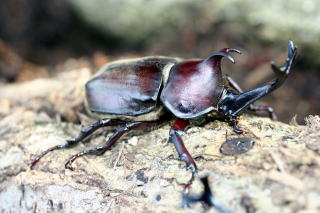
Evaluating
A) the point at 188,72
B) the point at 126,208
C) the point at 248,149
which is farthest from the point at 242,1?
the point at 126,208

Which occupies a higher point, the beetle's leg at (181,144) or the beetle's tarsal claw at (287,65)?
the beetle's tarsal claw at (287,65)

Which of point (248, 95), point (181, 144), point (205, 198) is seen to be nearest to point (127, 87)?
point (181, 144)

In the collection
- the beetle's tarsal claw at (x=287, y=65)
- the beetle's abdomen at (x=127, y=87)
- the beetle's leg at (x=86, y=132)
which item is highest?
the beetle's tarsal claw at (x=287, y=65)

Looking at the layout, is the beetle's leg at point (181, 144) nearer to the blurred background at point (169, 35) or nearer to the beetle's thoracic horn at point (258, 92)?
the beetle's thoracic horn at point (258, 92)

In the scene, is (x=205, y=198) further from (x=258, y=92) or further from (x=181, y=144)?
(x=258, y=92)

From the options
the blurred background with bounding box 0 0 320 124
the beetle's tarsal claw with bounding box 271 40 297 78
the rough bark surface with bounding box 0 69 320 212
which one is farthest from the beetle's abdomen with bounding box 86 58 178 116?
the blurred background with bounding box 0 0 320 124

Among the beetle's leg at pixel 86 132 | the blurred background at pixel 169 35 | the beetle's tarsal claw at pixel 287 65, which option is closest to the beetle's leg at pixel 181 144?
the beetle's leg at pixel 86 132

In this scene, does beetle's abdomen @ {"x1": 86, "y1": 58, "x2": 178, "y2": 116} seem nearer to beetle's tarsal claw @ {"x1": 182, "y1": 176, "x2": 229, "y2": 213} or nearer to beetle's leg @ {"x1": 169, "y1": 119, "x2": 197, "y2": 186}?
beetle's leg @ {"x1": 169, "y1": 119, "x2": 197, "y2": 186}
